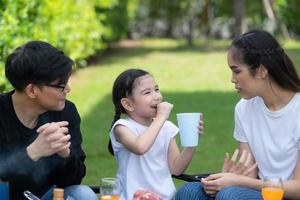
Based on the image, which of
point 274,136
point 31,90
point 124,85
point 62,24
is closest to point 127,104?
point 124,85

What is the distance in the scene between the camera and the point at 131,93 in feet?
14.4

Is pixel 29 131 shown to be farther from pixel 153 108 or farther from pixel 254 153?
pixel 254 153

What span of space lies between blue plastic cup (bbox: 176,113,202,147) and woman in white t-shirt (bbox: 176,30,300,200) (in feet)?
0.73

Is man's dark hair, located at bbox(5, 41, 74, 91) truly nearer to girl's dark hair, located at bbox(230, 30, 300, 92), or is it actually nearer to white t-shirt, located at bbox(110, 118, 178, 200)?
white t-shirt, located at bbox(110, 118, 178, 200)

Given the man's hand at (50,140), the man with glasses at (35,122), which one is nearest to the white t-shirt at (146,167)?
the man with glasses at (35,122)

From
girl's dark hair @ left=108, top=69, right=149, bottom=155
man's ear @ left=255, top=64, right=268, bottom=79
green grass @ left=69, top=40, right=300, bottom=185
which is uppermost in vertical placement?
man's ear @ left=255, top=64, right=268, bottom=79

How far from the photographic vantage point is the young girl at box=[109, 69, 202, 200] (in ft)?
14.3

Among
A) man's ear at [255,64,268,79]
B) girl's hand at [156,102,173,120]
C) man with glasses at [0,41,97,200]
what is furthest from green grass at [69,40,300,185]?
man's ear at [255,64,268,79]

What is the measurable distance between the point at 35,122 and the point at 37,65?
370mm

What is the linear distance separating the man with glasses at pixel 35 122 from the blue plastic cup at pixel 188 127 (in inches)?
22.4

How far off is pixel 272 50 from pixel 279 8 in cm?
2329

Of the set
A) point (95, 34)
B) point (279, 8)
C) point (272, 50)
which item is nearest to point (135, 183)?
point (272, 50)

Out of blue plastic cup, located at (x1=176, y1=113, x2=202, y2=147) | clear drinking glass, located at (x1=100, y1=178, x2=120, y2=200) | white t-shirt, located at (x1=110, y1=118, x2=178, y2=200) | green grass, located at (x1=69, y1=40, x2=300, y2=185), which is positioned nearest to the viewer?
clear drinking glass, located at (x1=100, y1=178, x2=120, y2=200)

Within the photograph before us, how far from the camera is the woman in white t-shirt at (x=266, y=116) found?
13.3 feet
